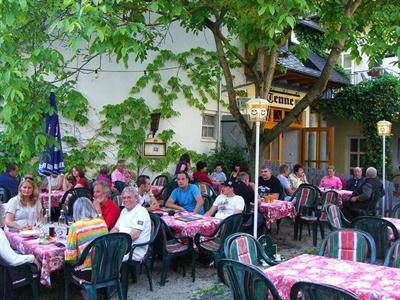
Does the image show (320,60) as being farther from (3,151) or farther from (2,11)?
(2,11)

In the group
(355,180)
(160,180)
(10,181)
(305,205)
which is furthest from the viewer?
(160,180)

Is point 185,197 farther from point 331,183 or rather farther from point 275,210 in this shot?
point 331,183

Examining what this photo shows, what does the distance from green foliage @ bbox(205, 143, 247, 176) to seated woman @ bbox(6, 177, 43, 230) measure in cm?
800

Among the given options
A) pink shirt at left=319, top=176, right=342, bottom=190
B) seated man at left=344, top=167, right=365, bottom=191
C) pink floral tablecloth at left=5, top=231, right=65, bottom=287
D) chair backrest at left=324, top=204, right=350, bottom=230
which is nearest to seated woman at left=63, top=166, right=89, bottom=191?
pink floral tablecloth at left=5, top=231, right=65, bottom=287

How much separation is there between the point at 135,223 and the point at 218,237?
4.49 feet

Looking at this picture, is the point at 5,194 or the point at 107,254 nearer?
the point at 107,254

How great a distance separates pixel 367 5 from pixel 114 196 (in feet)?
20.0

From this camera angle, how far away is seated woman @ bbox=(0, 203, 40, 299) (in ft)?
13.7

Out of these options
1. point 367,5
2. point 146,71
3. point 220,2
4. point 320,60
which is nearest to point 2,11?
point 220,2

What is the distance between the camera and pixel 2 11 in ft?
15.4

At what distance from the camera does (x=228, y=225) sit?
6.13 m

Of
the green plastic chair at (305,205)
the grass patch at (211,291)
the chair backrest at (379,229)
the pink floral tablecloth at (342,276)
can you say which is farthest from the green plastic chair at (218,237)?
the green plastic chair at (305,205)

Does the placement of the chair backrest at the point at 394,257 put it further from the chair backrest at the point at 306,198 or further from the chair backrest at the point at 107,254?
the chair backrest at the point at 306,198

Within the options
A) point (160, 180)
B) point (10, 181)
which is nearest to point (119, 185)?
point (160, 180)
